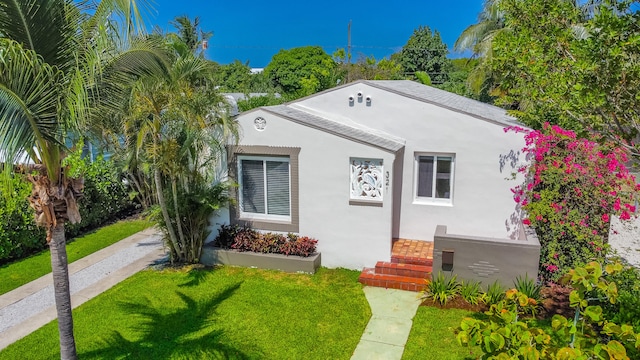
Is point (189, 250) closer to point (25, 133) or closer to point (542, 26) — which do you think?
point (25, 133)

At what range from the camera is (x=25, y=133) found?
6.48 meters

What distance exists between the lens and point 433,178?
49.1ft

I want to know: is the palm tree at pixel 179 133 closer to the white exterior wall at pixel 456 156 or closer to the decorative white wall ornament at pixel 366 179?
the decorative white wall ornament at pixel 366 179

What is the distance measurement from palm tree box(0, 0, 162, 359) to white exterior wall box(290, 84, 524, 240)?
8.96m

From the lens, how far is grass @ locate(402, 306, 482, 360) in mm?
9555

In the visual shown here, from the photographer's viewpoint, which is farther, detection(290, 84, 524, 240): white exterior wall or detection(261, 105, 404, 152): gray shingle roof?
detection(290, 84, 524, 240): white exterior wall

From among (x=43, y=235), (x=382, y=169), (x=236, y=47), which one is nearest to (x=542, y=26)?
(x=382, y=169)

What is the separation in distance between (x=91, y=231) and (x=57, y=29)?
13.4 m

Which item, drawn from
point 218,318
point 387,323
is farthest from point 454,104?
point 218,318

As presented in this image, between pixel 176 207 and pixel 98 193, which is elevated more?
pixel 176 207

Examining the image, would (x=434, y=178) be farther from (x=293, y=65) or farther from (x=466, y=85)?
(x=293, y=65)

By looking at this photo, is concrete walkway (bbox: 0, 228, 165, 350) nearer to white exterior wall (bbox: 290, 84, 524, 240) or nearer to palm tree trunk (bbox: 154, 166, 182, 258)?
palm tree trunk (bbox: 154, 166, 182, 258)

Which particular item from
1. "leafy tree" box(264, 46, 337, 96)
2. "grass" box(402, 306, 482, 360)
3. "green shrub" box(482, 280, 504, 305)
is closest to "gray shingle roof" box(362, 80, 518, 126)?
"green shrub" box(482, 280, 504, 305)

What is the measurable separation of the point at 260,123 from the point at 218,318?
6.23m
